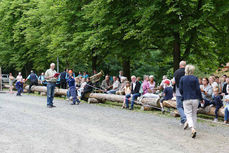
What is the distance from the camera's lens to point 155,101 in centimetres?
1416

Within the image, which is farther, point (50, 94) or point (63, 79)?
point (63, 79)

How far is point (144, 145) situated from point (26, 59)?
28940 mm

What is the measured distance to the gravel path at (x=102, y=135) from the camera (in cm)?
695

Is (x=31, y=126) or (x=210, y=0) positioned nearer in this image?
(x=31, y=126)

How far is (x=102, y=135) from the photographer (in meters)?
8.32

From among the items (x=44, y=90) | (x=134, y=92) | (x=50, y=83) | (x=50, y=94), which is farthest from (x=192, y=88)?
(x=44, y=90)

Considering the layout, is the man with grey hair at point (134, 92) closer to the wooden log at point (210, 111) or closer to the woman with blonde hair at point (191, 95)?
the wooden log at point (210, 111)

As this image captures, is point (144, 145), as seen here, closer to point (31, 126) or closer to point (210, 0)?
point (31, 126)

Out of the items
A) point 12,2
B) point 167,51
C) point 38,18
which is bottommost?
point 167,51

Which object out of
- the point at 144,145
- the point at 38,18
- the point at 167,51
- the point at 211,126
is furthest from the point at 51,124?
the point at 38,18

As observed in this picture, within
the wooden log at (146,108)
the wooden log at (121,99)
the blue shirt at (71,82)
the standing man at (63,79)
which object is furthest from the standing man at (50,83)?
the standing man at (63,79)

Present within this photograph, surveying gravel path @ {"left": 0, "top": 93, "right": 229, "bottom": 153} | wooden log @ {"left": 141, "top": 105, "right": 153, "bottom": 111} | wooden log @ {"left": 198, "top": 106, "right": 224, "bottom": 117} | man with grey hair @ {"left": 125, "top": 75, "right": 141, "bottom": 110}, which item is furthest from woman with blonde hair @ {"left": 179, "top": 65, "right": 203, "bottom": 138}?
man with grey hair @ {"left": 125, "top": 75, "right": 141, "bottom": 110}

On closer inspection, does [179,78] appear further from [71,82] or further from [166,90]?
[71,82]

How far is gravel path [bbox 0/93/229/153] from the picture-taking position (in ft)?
22.8
